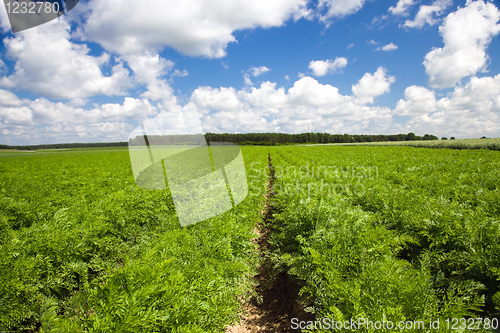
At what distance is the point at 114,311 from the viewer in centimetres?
230

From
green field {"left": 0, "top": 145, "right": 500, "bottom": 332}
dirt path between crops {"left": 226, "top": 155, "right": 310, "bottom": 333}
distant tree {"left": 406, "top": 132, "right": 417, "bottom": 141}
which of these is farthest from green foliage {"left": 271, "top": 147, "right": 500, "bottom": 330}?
distant tree {"left": 406, "top": 132, "right": 417, "bottom": 141}

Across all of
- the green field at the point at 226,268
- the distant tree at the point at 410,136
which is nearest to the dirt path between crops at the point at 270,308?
the green field at the point at 226,268

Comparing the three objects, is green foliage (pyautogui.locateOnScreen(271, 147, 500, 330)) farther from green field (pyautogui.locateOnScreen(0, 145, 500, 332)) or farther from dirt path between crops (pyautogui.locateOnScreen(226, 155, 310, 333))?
dirt path between crops (pyautogui.locateOnScreen(226, 155, 310, 333))

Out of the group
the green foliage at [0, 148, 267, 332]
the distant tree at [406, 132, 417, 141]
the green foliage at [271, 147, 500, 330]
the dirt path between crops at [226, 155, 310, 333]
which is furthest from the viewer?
the distant tree at [406, 132, 417, 141]

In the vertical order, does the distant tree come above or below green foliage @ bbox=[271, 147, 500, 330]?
above

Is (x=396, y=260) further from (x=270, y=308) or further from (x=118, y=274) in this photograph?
(x=118, y=274)

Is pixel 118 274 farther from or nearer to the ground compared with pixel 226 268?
farther from the ground

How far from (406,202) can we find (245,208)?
4.49 m

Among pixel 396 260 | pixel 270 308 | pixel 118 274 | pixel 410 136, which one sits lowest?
pixel 270 308

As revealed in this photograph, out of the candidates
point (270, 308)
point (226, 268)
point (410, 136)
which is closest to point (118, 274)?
point (226, 268)

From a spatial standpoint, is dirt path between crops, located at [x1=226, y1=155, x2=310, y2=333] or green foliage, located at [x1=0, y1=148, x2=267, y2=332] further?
dirt path between crops, located at [x1=226, y1=155, x2=310, y2=333]

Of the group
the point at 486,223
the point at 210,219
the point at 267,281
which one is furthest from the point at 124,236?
the point at 486,223

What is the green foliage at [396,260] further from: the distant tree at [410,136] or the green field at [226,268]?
the distant tree at [410,136]

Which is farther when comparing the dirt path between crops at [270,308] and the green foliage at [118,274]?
the dirt path between crops at [270,308]
